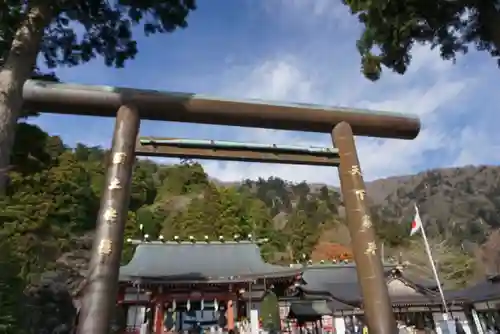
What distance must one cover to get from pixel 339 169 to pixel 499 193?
130143 millimetres

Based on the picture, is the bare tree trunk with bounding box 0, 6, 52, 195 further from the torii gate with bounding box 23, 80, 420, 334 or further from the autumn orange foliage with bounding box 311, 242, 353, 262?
the autumn orange foliage with bounding box 311, 242, 353, 262

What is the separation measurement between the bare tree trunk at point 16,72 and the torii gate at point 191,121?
1592 mm

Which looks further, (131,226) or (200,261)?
(131,226)

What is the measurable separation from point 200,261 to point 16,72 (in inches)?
717

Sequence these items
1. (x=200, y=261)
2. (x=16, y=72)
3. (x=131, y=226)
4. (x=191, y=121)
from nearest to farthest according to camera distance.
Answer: (x=191, y=121) → (x=16, y=72) → (x=200, y=261) → (x=131, y=226)

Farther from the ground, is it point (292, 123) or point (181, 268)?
point (181, 268)

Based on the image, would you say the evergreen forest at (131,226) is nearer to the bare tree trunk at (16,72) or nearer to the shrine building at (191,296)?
the bare tree trunk at (16,72)

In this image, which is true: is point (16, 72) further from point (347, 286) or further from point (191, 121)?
point (347, 286)

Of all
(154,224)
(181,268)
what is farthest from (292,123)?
(154,224)

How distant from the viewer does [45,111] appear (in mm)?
4508

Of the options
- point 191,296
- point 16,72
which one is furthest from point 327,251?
point 16,72

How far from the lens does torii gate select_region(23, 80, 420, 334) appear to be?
11.9 ft

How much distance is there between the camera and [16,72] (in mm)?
6176

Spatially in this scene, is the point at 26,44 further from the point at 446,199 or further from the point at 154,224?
the point at 446,199
